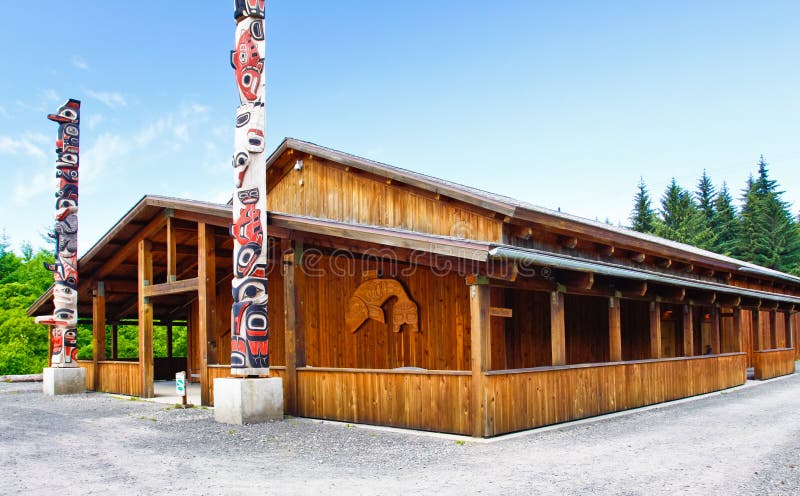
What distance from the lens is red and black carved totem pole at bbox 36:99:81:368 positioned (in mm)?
18484

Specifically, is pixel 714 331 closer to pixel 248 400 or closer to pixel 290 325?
pixel 290 325

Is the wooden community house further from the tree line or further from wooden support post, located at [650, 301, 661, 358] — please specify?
the tree line

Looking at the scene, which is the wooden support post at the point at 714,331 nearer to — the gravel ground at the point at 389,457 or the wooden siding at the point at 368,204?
the gravel ground at the point at 389,457

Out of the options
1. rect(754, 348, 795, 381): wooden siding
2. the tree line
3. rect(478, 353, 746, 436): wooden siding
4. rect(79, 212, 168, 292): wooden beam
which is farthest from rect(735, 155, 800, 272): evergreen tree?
rect(79, 212, 168, 292): wooden beam

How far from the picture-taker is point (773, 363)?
2177 cm

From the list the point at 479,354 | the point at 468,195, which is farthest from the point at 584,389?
the point at 468,195

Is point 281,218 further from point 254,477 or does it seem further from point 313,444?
point 254,477

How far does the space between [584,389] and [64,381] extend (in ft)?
43.4

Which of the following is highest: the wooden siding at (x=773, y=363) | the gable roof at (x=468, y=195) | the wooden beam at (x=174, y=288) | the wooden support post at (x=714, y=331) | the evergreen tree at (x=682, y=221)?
the evergreen tree at (x=682, y=221)

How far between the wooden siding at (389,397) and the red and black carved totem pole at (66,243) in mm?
8613

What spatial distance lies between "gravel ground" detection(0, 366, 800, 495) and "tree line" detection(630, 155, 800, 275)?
40695mm

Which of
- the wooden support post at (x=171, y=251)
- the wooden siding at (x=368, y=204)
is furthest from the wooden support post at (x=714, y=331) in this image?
the wooden support post at (x=171, y=251)

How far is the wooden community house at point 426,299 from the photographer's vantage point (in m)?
11.0

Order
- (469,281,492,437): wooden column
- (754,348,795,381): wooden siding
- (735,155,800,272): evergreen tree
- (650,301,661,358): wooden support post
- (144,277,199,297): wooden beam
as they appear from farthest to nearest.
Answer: (735,155,800,272): evergreen tree → (754,348,795,381): wooden siding → (650,301,661,358): wooden support post → (144,277,199,297): wooden beam → (469,281,492,437): wooden column
